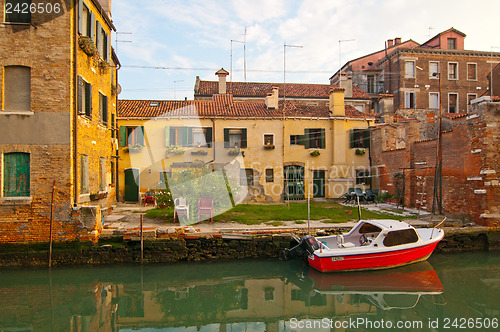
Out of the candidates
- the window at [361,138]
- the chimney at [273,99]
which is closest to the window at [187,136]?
the chimney at [273,99]

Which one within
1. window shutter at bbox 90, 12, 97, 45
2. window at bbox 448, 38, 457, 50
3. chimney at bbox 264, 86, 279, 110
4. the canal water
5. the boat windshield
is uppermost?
window at bbox 448, 38, 457, 50

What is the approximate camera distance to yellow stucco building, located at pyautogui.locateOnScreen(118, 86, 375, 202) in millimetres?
19141

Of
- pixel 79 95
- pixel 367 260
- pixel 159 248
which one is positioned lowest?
pixel 367 260

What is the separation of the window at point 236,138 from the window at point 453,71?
63.8 ft

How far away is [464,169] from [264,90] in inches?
646

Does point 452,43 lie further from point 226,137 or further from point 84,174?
point 84,174

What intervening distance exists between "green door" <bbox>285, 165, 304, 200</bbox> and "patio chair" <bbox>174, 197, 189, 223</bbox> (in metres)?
8.93

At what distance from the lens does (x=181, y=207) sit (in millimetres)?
12117

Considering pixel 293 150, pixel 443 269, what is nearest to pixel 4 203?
pixel 443 269

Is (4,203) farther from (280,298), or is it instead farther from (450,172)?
(450,172)

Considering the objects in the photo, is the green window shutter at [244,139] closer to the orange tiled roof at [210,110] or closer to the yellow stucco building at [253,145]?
the yellow stucco building at [253,145]

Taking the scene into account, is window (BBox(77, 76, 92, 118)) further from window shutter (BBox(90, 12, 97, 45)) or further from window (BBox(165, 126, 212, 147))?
window (BBox(165, 126, 212, 147))

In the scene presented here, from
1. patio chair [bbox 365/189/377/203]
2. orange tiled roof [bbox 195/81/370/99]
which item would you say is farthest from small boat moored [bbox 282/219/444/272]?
orange tiled roof [bbox 195/81/370/99]

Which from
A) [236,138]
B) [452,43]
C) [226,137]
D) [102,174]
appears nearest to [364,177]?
[236,138]
